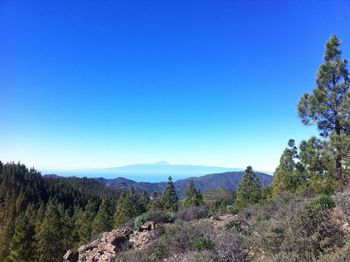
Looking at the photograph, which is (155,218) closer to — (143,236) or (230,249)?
(143,236)

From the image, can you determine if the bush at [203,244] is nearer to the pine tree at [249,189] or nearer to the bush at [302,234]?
the bush at [302,234]

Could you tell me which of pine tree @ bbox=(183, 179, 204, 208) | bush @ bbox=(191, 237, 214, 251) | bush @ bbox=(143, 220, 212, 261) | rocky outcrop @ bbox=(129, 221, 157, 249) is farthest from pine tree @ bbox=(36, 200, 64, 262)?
bush @ bbox=(191, 237, 214, 251)

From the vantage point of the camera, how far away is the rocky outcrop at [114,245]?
14266 millimetres

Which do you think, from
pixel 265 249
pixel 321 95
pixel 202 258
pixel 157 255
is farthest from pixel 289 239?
pixel 321 95

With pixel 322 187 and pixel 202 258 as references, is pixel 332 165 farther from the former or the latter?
pixel 202 258

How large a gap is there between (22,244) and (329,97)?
29118mm

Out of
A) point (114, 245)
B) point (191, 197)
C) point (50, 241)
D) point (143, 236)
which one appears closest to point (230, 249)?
point (143, 236)

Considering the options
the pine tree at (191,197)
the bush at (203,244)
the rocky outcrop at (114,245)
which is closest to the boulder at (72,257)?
the rocky outcrop at (114,245)

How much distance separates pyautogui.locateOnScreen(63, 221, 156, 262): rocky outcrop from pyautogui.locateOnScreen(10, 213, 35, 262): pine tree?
1688 centimetres

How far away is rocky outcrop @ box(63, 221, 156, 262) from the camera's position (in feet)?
46.8

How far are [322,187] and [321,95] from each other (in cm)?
458

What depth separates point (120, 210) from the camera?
42656 mm

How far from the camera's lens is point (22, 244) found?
100.0 feet

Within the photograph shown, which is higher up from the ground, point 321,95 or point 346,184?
point 321,95
